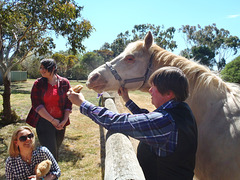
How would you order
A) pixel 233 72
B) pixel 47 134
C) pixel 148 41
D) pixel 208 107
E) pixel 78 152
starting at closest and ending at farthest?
pixel 208 107, pixel 148 41, pixel 47 134, pixel 233 72, pixel 78 152

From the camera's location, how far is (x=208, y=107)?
5.80 feet

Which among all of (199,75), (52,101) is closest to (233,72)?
(199,75)

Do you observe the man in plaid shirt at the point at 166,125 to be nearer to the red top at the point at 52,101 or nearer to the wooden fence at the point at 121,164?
the wooden fence at the point at 121,164

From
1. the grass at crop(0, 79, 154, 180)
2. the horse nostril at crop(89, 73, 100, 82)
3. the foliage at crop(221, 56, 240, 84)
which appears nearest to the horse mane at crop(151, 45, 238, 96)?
the horse nostril at crop(89, 73, 100, 82)

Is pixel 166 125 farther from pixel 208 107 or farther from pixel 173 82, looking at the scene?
pixel 208 107

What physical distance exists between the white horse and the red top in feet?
1.97

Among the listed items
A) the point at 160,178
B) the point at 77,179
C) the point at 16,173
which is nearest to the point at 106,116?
the point at 160,178

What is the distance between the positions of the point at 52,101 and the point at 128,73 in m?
1.19

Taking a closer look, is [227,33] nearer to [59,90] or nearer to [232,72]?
[232,72]

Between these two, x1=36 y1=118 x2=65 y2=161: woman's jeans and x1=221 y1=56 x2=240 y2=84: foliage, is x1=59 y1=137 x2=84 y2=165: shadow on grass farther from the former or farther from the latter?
x1=221 y1=56 x2=240 y2=84: foliage

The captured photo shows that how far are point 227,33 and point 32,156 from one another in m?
43.3

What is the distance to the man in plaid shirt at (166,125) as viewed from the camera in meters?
1.04

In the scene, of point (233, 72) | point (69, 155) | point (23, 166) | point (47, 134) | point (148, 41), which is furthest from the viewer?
point (69, 155)

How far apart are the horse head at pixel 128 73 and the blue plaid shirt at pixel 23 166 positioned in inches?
40.2
